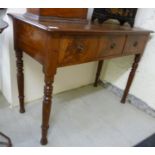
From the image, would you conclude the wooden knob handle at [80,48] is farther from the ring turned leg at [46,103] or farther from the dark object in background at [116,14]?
the dark object in background at [116,14]

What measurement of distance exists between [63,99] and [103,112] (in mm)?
401

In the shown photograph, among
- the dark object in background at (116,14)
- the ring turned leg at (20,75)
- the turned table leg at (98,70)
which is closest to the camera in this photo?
the ring turned leg at (20,75)

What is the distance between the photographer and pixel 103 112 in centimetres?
160

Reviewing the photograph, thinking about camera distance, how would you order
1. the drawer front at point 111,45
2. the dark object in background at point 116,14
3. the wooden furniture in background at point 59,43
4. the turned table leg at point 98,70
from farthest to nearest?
the turned table leg at point 98,70, the dark object in background at point 116,14, the drawer front at point 111,45, the wooden furniture in background at point 59,43

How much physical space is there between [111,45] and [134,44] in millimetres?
282

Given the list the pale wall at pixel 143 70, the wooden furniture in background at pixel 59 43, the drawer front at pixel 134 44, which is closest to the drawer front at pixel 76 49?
the wooden furniture in background at pixel 59 43

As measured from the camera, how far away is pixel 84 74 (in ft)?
6.37

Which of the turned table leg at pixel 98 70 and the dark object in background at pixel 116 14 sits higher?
the dark object in background at pixel 116 14

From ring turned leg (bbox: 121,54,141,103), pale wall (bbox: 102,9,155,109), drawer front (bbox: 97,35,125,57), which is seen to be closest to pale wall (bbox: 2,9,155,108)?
pale wall (bbox: 102,9,155,109)

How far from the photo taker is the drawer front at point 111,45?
3.62 ft

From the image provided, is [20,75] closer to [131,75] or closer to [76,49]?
[76,49]

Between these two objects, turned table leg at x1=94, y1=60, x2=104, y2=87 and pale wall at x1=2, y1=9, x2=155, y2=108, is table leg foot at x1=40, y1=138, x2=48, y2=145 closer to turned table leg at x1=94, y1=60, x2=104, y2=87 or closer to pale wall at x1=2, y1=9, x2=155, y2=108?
pale wall at x1=2, y1=9, x2=155, y2=108
